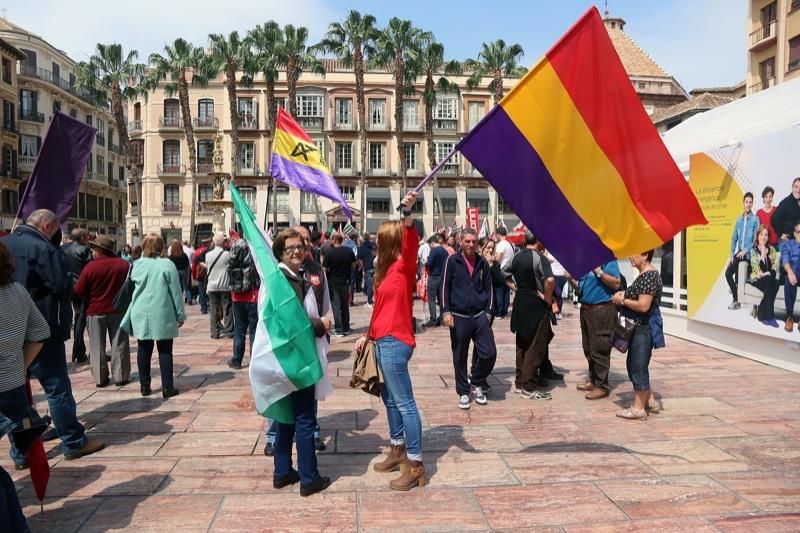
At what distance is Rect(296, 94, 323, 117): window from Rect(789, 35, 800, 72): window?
1171 inches

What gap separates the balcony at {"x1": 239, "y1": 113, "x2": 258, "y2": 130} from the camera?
44469mm

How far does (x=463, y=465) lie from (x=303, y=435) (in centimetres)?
128

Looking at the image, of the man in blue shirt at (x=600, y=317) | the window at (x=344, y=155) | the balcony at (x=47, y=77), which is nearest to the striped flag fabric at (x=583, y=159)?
the man in blue shirt at (x=600, y=317)

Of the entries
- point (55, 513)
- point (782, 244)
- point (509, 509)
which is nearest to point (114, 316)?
point (55, 513)

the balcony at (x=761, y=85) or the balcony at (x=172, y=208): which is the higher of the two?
the balcony at (x=761, y=85)

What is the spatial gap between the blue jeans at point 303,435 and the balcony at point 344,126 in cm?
4279

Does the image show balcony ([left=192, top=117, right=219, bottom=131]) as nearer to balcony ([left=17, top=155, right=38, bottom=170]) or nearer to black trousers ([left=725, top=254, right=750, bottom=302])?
balcony ([left=17, top=155, right=38, bottom=170])

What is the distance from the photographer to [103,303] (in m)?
6.46

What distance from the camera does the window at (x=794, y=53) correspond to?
29.9 meters

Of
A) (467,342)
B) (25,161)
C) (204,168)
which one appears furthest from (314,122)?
(467,342)

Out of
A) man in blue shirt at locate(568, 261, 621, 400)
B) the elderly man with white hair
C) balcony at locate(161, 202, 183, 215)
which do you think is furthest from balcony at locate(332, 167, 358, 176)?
man in blue shirt at locate(568, 261, 621, 400)

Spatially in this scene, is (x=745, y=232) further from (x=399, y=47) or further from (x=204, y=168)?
(x=204, y=168)

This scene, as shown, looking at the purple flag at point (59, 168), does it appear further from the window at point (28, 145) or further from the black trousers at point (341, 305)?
the window at point (28, 145)

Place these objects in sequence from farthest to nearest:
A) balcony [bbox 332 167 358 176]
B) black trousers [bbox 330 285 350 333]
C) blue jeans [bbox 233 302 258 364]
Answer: balcony [bbox 332 167 358 176] → black trousers [bbox 330 285 350 333] → blue jeans [bbox 233 302 258 364]
